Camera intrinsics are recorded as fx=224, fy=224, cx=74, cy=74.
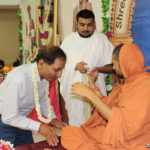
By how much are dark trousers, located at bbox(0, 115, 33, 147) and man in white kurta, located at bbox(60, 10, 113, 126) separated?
49.9 inches

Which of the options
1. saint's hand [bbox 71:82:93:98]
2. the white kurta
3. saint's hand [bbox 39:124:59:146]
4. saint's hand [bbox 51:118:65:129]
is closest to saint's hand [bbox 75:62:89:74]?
the white kurta

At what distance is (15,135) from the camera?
81.1 inches

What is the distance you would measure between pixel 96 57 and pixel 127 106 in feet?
5.48

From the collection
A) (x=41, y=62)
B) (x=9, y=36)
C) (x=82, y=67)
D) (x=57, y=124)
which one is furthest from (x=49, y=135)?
(x=9, y=36)

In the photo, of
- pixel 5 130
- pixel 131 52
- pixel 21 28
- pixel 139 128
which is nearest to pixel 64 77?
pixel 5 130

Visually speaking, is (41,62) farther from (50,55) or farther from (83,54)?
(83,54)

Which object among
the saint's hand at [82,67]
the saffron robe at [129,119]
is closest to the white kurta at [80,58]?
the saint's hand at [82,67]

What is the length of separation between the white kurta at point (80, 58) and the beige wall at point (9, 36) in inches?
358

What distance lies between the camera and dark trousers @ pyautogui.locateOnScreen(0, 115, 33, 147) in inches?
79.4

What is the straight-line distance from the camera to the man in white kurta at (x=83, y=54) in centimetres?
319

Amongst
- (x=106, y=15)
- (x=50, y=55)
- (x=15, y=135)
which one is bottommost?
(x=15, y=135)

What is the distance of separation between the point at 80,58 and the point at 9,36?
9.52 metres

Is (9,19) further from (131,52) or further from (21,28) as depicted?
(131,52)

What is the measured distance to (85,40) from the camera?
331cm
